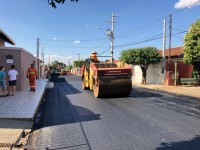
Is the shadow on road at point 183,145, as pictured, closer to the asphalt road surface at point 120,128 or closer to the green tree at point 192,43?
the asphalt road surface at point 120,128

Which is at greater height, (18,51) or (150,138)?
(18,51)

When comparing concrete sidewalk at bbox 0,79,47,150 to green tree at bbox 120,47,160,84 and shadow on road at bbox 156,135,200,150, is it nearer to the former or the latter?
shadow on road at bbox 156,135,200,150

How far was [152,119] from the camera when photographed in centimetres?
1080

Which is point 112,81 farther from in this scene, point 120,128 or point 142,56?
point 142,56

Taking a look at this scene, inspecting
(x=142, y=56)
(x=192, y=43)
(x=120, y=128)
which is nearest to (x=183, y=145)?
(x=120, y=128)

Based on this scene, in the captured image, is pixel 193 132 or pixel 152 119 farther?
pixel 152 119

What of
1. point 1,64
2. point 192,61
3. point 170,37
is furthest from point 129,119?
point 170,37

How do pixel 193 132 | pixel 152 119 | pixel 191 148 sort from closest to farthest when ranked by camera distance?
1. pixel 191 148
2. pixel 193 132
3. pixel 152 119

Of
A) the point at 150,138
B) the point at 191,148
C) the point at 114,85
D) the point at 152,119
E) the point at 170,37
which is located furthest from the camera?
the point at 170,37

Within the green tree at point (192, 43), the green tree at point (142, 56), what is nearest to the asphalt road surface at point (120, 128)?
the green tree at point (192, 43)

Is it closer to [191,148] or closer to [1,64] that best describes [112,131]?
[191,148]

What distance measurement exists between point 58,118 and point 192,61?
17.2 meters

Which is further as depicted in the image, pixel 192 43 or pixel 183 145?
pixel 192 43

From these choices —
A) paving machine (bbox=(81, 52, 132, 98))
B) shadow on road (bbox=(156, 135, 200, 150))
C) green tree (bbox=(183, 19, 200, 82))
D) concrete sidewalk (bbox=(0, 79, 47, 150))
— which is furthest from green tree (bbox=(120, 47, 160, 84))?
shadow on road (bbox=(156, 135, 200, 150))
